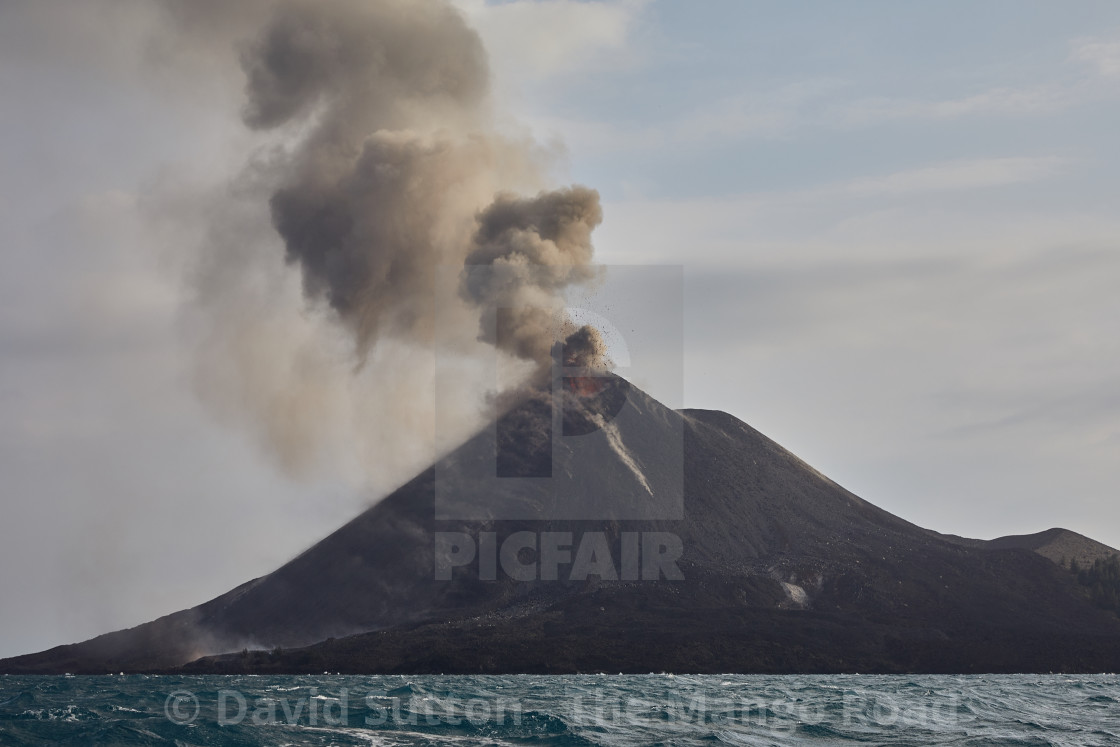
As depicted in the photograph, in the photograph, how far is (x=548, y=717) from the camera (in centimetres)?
6150

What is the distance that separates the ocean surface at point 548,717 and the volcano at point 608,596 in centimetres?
5461

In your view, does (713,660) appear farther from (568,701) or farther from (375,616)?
(568,701)

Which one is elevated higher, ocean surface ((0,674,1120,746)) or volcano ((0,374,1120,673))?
volcano ((0,374,1120,673))

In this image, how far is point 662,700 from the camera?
7900 cm

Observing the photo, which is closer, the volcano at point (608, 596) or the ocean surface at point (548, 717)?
the ocean surface at point (548, 717)

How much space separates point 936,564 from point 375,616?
299 feet

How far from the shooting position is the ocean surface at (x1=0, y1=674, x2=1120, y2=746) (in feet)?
175

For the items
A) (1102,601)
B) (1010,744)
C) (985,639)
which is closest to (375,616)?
(985,639)

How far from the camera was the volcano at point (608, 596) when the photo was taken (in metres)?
146

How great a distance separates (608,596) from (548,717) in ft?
348

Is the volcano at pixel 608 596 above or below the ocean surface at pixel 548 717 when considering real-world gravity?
above

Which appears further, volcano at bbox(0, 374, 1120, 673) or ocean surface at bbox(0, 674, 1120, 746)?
volcano at bbox(0, 374, 1120, 673)

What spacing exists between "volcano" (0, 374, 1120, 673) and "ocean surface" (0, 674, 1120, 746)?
5461 centimetres

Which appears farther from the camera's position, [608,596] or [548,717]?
[608,596]
